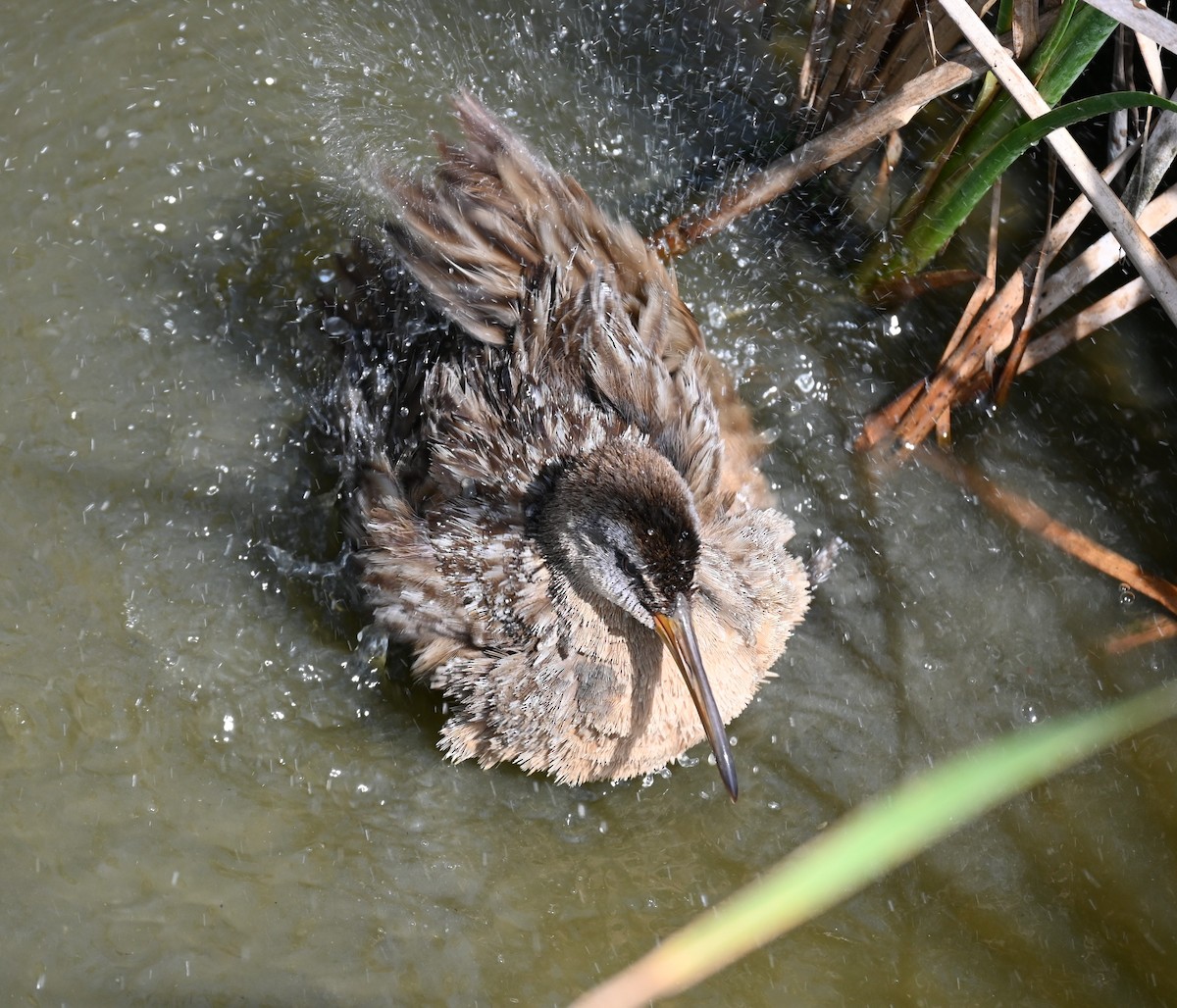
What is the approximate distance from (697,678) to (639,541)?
1.08 feet

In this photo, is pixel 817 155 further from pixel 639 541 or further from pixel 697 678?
pixel 697 678

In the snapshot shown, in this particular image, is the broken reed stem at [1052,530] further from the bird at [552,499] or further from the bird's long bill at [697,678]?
the bird's long bill at [697,678]

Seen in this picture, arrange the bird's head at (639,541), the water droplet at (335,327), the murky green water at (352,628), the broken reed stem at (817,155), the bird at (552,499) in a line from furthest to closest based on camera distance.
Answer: the water droplet at (335,327) → the broken reed stem at (817,155) → the murky green water at (352,628) → the bird at (552,499) → the bird's head at (639,541)

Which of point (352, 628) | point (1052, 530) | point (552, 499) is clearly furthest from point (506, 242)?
point (1052, 530)

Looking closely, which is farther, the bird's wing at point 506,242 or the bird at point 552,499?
the bird's wing at point 506,242

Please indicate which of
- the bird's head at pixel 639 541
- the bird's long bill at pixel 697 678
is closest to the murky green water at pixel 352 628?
the bird's long bill at pixel 697 678

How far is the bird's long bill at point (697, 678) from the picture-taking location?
244 cm

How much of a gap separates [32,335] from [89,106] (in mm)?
834

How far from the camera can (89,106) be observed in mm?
3625

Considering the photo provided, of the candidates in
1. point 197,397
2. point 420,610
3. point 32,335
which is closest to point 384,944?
point 420,610

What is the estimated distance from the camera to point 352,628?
3055mm

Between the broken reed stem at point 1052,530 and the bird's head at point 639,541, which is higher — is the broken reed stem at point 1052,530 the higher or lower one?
the lower one

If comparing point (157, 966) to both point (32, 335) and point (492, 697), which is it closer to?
point (492, 697)

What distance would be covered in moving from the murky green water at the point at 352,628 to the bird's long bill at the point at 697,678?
0.52 m
